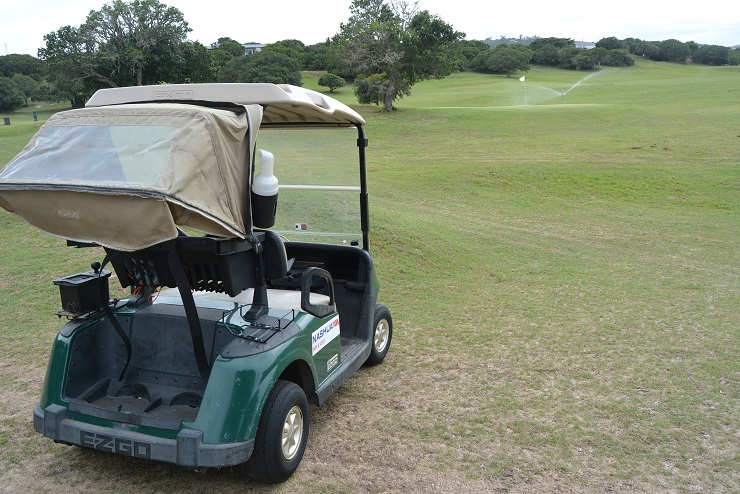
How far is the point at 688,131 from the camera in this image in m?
22.1

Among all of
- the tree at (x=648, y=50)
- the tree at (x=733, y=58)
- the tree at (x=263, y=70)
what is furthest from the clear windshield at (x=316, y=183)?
the tree at (x=648, y=50)

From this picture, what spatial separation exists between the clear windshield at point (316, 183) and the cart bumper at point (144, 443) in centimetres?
224

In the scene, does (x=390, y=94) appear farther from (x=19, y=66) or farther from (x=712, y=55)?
(x=712, y=55)

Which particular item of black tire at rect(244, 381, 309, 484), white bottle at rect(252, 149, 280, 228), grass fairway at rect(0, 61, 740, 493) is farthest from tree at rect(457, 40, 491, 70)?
black tire at rect(244, 381, 309, 484)

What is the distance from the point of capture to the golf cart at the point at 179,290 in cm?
284

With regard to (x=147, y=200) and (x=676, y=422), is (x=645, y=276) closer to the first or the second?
(x=676, y=422)

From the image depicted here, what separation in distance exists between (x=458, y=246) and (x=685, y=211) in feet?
20.3

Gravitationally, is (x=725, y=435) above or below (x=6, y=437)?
below

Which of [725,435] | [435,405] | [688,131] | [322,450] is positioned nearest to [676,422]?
[725,435]

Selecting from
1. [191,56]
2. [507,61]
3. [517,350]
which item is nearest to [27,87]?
[191,56]

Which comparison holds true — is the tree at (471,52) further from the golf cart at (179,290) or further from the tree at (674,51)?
the golf cart at (179,290)

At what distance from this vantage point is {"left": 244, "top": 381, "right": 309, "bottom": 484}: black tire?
329 centimetres

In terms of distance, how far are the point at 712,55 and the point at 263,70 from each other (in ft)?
203

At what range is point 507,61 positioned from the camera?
65250 millimetres
